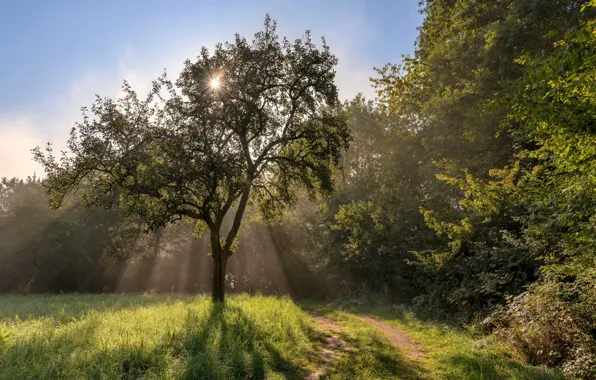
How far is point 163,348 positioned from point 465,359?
711 cm

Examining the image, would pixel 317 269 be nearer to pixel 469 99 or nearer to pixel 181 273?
pixel 181 273

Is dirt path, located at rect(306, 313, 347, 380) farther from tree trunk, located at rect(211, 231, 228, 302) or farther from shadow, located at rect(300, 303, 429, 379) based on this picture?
tree trunk, located at rect(211, 231, 228, 302)

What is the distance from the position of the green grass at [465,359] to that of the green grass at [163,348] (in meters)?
2.97

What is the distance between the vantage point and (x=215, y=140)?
13664 millimetres

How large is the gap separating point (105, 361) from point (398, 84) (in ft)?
41.9

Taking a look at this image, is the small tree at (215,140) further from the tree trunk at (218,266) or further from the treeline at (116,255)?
the treeline at (116,255)

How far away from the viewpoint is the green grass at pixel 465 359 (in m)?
7.00

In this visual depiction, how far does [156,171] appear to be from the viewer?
10930mm

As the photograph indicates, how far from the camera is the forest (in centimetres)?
634

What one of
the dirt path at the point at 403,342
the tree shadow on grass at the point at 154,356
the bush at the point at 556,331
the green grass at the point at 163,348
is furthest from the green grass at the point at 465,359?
the tree shadow on grass at the point at 154,356

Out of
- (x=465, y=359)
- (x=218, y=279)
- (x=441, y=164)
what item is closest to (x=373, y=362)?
(x=465, y=359)

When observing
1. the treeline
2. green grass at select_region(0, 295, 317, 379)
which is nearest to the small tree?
green grass at select_region(0, 295, 317, 379)

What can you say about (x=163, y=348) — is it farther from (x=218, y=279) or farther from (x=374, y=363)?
(x=218, y=279)


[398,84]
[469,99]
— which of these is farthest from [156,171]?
[469,99]
